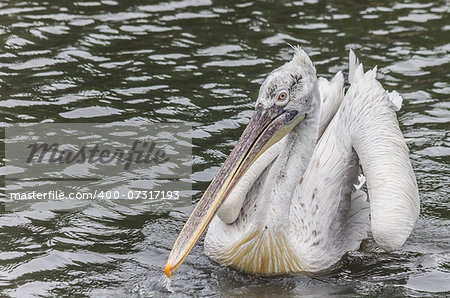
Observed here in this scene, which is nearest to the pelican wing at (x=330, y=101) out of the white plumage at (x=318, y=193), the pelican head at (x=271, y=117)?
the white plumage at (x=318, y=193)

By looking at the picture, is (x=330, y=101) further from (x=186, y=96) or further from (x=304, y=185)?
(x=186, y=96)

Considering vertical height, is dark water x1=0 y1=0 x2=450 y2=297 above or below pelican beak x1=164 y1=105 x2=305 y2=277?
below

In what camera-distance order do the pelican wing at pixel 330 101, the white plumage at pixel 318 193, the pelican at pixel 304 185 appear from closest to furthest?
1. the pelican at pixel 304 185
2. the white plumage at pixel 318 193
3. the pelican wing at pixel 330 101

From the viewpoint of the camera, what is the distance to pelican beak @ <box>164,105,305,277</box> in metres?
4.82

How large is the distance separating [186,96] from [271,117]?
278cm

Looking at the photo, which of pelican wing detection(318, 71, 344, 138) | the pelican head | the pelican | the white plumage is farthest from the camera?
pelican wing detection(318, 71, 344, 138)

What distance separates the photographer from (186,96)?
7.90 m

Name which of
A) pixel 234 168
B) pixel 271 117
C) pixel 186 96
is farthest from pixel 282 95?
pixel 186 96

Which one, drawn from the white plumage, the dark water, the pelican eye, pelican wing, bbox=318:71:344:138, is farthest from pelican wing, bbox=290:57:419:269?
the pelican eye

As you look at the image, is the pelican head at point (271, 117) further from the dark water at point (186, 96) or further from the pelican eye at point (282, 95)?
the dark water at point (186, 96)

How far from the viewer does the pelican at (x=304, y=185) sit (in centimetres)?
521

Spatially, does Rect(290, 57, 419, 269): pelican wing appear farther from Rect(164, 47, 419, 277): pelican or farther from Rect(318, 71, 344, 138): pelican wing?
Rect(318, 71, 344, 138): pelican wing

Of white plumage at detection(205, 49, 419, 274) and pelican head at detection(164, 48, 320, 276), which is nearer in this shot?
pelican head at detection(164, 48, 320, 276)

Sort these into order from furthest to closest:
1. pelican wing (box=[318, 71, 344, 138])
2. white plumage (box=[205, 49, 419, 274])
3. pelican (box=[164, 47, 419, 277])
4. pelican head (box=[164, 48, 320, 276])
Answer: pelican wing (box=[318, 71, 344, 138]), white plumage (box=[205, 49, 419, 274]), pelican (box=[164, 47, 419, 277]), pelican head (box=[164, 48, 320, 276])
